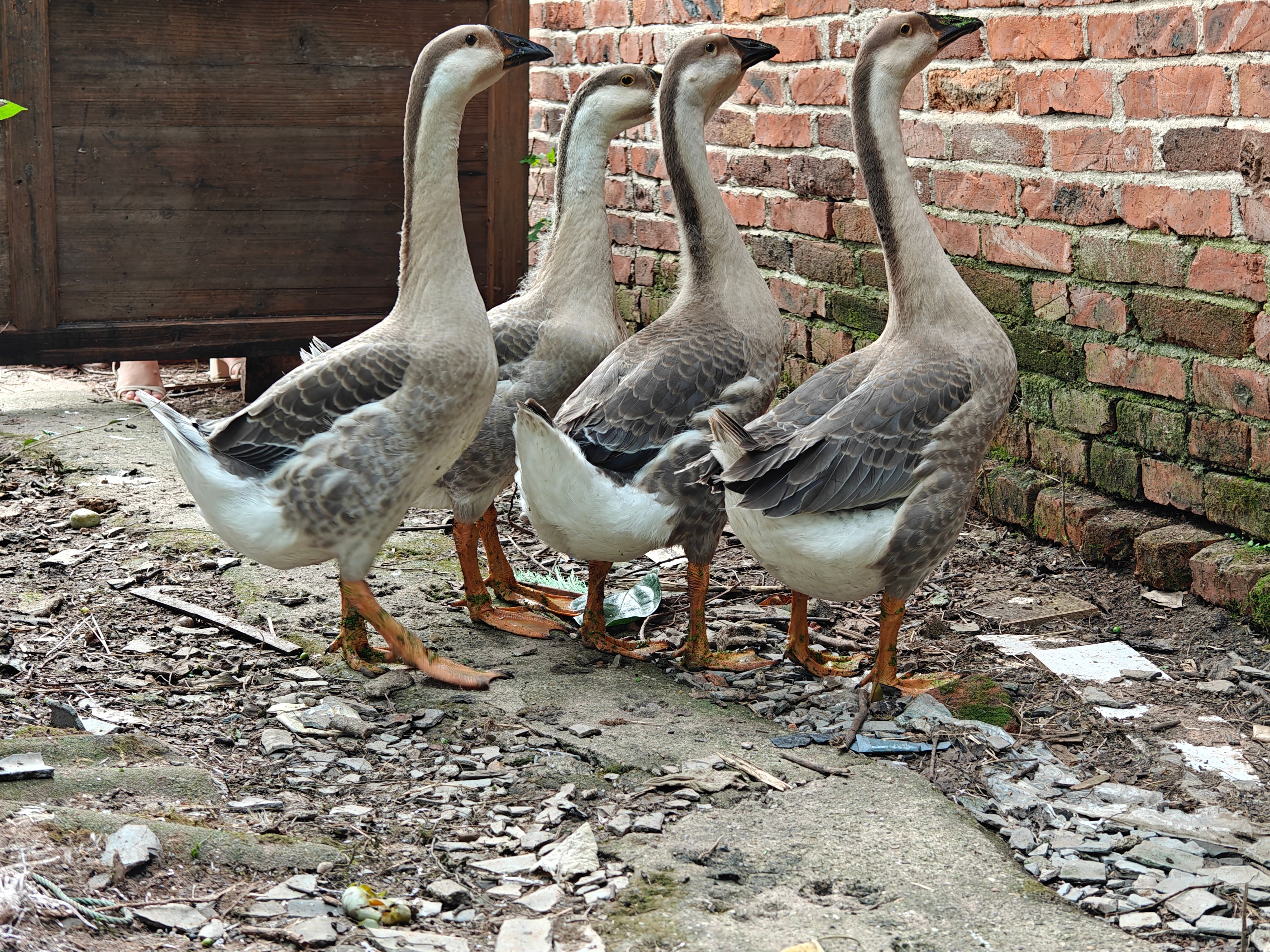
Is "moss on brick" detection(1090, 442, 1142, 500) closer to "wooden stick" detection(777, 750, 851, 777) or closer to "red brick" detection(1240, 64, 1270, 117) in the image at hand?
"red brick" detection(1240, 64, 1270, 117)

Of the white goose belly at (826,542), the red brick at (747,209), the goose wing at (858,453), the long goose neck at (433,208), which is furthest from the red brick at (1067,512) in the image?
the long goose neck at (433,208)

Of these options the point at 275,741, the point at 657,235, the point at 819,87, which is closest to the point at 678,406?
the point at 275,741

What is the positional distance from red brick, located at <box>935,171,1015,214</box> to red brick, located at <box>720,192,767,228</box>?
1147 mm

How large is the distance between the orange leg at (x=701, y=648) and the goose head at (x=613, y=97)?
1874 mm

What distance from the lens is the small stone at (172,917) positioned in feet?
8.08

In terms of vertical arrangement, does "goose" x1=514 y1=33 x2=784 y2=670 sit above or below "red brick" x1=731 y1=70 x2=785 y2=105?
below

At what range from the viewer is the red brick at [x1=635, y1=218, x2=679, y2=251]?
680 cm

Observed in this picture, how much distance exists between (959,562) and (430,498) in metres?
2.06

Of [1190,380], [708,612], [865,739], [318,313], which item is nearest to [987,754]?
[865,739]

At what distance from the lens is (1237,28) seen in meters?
3.94

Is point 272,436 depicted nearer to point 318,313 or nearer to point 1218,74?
point 1218,74

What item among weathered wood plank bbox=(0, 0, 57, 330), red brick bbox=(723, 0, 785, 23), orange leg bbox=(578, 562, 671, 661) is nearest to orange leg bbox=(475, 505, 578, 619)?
orange leg bbox=(578, 562, 671, 661)

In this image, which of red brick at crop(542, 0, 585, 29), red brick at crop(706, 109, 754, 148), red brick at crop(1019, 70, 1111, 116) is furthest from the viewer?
red brick at crop(542, 0, 585, 29)

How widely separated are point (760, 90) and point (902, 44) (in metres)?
2.24
